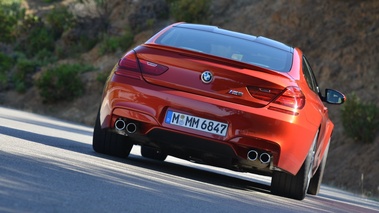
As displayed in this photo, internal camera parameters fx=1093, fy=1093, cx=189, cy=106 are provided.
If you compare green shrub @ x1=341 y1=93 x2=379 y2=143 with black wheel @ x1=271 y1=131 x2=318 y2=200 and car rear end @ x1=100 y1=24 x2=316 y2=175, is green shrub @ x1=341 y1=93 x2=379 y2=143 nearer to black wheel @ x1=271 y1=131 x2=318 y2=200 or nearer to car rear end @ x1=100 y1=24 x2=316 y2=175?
black wheel @ x1=271 y1=131 x2=318 y2=200

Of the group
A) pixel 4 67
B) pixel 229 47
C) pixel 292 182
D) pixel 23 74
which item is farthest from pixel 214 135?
pixel 4 67

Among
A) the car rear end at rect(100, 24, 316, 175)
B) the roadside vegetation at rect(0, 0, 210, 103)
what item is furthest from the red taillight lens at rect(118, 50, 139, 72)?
the roadside vegetation at rect(0, 0, 210, 103)

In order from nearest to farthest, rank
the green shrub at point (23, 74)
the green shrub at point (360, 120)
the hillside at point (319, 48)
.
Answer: the hillside at point (319, 48)
the green shrub at point (360, 120)
the green shrub at point (23, 74)

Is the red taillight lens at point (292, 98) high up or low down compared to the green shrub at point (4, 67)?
up

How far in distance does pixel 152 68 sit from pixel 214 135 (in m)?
0.90

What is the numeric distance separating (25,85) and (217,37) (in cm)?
2911

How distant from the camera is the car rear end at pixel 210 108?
33.5 ft

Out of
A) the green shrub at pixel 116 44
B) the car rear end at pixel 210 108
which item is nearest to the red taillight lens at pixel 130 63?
the car rear end at pixel 210 108

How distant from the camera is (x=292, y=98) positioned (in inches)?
409

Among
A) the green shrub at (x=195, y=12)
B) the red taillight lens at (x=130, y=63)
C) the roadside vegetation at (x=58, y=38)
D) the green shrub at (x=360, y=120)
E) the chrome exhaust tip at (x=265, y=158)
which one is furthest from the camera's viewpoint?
the green shrub at (x=195, y=12)

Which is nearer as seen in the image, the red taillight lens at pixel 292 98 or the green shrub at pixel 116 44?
the red taillight lens at pixel 292 98

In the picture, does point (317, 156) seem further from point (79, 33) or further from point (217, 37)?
point (79, 33)

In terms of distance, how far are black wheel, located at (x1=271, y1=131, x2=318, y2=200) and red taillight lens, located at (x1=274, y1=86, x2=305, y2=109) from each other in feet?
1.87

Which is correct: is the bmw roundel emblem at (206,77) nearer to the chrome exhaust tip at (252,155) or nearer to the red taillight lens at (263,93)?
the red taillight lens at (263,93)
